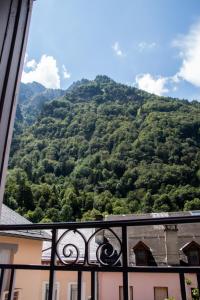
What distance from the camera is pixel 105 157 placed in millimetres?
30312

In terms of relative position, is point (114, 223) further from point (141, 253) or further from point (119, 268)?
point (141, 253)

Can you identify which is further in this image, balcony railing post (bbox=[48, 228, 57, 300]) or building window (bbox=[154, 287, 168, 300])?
building window (bbox=[154, 287, 168, 300])

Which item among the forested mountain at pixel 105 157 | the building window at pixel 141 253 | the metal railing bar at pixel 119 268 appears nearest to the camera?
the metal railing bar at pixel 119 268

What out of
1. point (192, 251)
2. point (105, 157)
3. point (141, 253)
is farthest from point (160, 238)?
point (105, 157)

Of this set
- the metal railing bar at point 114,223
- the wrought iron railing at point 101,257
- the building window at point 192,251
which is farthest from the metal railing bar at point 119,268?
the building window at point 192,251

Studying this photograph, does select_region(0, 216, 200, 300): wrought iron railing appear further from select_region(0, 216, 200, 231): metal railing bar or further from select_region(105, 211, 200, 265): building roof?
select_region(105, 211, 200, 265): building roof

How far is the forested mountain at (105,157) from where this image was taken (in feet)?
62.3

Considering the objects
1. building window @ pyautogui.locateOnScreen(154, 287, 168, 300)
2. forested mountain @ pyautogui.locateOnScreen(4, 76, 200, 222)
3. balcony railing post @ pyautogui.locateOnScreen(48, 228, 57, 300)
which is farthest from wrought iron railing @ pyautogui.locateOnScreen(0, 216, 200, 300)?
forested mountain @ pyautogui.locateOnScreen(4, 76, 200, 222)

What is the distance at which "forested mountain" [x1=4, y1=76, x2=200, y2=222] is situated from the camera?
62.3ft

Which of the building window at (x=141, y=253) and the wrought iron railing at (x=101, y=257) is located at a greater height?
the building window at (x=141, y=253)

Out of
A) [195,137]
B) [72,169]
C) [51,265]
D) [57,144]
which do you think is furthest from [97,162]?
[51,265]

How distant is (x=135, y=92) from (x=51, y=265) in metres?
44.1

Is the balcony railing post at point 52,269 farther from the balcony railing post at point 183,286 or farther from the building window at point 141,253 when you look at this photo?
the building window at point 141,253

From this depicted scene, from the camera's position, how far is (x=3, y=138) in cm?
81
